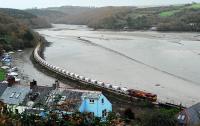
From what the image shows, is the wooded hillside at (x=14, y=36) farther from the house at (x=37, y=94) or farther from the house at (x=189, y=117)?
the house at (x=189, y=117)

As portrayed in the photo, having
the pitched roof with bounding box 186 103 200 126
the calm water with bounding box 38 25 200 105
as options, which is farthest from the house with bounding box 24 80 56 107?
the calm water with bounding box 38 25 200 105

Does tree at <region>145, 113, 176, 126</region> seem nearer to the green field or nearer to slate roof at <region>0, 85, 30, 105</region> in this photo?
slate roof at <region>0, 85, 30, 105</region>

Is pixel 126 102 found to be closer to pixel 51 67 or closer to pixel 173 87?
pixel 173 87

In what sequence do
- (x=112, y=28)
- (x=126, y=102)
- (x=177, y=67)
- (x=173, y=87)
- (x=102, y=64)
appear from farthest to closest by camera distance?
(x=112, y=28), (x=102, y=64), (x=177, y=67), (x=173, y=87), (x=126, y=102)

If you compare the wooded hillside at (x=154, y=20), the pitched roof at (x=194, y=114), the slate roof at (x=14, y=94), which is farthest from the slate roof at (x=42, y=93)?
the wooded hillside at (x=154, y=20)

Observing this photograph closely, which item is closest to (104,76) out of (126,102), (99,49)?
(126,102)

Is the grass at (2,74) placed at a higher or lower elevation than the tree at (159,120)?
lower
